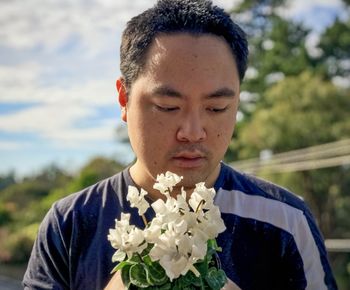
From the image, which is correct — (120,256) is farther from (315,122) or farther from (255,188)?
(315,122)

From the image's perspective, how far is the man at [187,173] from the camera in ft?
5.80

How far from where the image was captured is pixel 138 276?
1.41 meters

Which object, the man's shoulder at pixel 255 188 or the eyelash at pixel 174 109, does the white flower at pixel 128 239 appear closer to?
the eyelash at pixel 174 109

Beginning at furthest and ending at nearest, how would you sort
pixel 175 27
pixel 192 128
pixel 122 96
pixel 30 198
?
pixel 30 198
pixel 122 96
pixel 175 27
pixel 192 128

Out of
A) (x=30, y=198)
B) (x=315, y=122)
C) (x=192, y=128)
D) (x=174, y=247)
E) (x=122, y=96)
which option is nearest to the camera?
(x=174, y=247)

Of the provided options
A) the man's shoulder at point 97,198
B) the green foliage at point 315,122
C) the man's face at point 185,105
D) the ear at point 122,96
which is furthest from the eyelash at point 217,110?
the green foliage at point 315,122

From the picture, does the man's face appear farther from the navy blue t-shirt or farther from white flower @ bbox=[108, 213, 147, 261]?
white flower @ bbox=[108, 213, 147, 261]

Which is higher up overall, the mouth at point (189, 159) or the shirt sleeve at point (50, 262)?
the mouth at point (189, 159)

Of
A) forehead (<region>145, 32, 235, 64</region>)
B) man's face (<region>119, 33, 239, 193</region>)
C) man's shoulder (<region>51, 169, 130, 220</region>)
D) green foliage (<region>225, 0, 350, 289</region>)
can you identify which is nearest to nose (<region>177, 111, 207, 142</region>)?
man's face (<region>119, 33, 239, 193</region>)

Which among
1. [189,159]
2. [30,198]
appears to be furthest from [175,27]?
[30,198]

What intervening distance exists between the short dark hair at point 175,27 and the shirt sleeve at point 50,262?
1.49 ft

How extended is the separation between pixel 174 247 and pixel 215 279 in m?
0.12

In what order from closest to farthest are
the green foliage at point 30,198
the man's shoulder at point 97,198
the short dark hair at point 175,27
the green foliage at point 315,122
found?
the short dark hair at point 175,27 → the man's shoulder at point 97,198 → the green foliage at point 315,122 → the green foliage at point 30,198

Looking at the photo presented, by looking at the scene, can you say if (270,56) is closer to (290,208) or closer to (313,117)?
(313,117)
